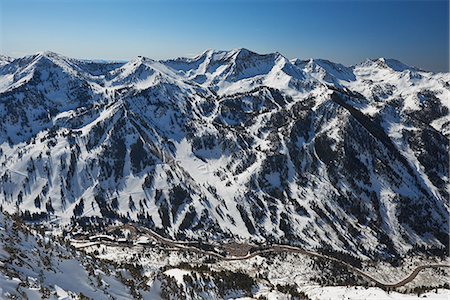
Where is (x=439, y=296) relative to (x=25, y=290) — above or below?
below

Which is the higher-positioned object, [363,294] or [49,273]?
[49,273]

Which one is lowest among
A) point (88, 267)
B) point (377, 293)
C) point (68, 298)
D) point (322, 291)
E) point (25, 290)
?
point (322, 291)

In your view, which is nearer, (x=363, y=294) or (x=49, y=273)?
(x=49, y=273)

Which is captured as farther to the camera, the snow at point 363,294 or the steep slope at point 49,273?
the snow at point 363,294

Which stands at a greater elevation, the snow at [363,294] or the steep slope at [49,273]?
the steep slope at [49,273]

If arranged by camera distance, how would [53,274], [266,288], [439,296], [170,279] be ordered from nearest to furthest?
[53,274] → [170,279] → [439,296] → [266,288]

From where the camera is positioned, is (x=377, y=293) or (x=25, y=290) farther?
(x=377, y=293)

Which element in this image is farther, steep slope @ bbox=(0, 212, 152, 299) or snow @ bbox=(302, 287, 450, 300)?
snow @ bbox=(302, 287, 450, 300)

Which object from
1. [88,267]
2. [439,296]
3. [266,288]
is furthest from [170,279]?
[439,296]

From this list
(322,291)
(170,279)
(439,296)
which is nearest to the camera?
(170,279)

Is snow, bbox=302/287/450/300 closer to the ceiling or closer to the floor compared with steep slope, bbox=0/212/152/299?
closer to the floor

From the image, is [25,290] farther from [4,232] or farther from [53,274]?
[4,232]
